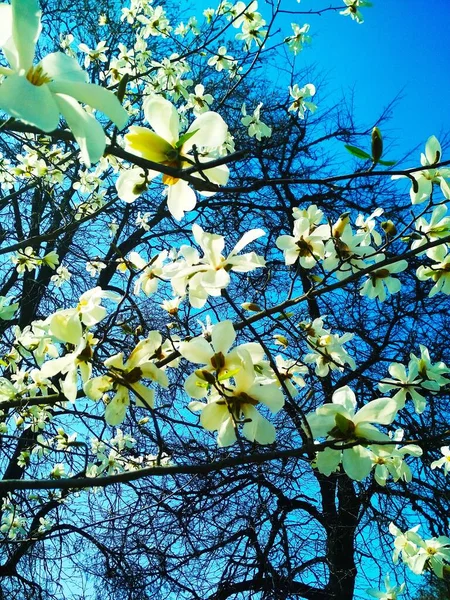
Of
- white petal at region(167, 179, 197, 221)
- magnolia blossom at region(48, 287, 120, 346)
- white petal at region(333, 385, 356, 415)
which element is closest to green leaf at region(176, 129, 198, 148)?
white petal at region(167, 179, 197, 221)

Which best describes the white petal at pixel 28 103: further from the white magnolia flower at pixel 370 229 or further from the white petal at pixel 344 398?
the white magnolia flower at pixel 370 229

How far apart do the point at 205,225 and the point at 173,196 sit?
12.7 feet

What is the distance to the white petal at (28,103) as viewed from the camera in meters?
0.51

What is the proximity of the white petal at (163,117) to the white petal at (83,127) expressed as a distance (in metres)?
0.25

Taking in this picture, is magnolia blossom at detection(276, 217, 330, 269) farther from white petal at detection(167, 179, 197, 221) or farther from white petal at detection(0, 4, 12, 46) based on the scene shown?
white petal at detection(0, 4, 12, 46)

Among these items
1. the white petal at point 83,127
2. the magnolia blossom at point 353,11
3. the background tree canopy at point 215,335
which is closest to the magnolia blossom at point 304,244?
the background tree canopy at point 215,335

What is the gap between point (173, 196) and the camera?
0.94 metres

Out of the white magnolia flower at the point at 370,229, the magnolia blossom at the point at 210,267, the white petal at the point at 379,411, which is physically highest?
the white magnolia flower at the point at 370,229

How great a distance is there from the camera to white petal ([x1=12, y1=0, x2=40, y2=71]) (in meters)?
0.53

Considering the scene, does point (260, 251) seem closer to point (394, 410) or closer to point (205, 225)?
point (205, 225)

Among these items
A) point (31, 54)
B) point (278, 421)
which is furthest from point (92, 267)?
point (278, 421)

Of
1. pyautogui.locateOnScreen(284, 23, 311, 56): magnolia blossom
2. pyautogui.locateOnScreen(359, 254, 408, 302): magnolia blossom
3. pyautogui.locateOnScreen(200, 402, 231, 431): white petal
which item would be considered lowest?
pyautogui.locateOnScreen(200, 402, 231, 431): white petal

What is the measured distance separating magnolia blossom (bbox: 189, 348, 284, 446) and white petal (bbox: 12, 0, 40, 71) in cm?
52

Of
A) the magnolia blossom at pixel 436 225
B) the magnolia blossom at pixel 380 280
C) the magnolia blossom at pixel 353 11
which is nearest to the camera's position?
the magnolia blossom at pixel 436 225
